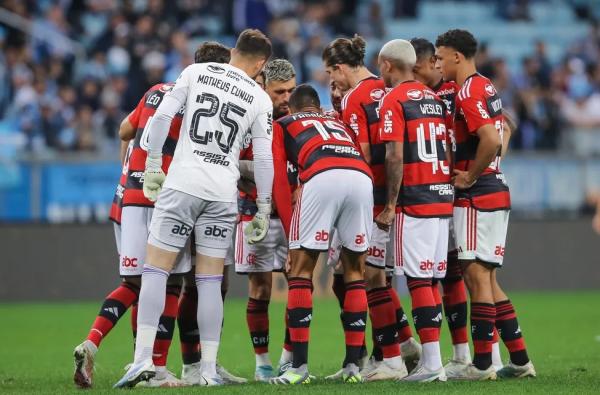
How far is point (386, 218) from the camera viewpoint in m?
8.91

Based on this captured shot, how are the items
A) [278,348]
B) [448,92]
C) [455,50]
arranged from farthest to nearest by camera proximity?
[278,348]
[448,92]
[455,50]

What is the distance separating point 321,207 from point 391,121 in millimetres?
875

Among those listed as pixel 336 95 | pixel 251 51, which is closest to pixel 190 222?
pixel 251 51

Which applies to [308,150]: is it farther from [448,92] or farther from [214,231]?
[448,92]

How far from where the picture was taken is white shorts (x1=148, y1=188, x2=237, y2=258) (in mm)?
8445

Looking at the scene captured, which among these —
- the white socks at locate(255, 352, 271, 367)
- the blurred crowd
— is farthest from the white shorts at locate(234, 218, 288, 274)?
the blurred crowd

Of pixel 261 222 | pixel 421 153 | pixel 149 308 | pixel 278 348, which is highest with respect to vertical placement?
pixel 421 153

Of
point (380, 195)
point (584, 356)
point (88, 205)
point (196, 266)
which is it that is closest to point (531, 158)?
point (88, 205)

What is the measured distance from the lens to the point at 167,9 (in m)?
23.2

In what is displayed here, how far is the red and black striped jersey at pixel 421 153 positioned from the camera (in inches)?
351

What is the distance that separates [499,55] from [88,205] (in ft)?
36.0

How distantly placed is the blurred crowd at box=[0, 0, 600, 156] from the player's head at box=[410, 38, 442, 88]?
9.59m

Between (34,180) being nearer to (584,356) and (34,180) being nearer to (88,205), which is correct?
(88,205)

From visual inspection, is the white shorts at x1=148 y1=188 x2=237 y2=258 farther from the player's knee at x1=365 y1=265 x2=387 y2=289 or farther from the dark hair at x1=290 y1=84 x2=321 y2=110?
the player's knee at x1=365 y1=265 x2=387 y2=289
